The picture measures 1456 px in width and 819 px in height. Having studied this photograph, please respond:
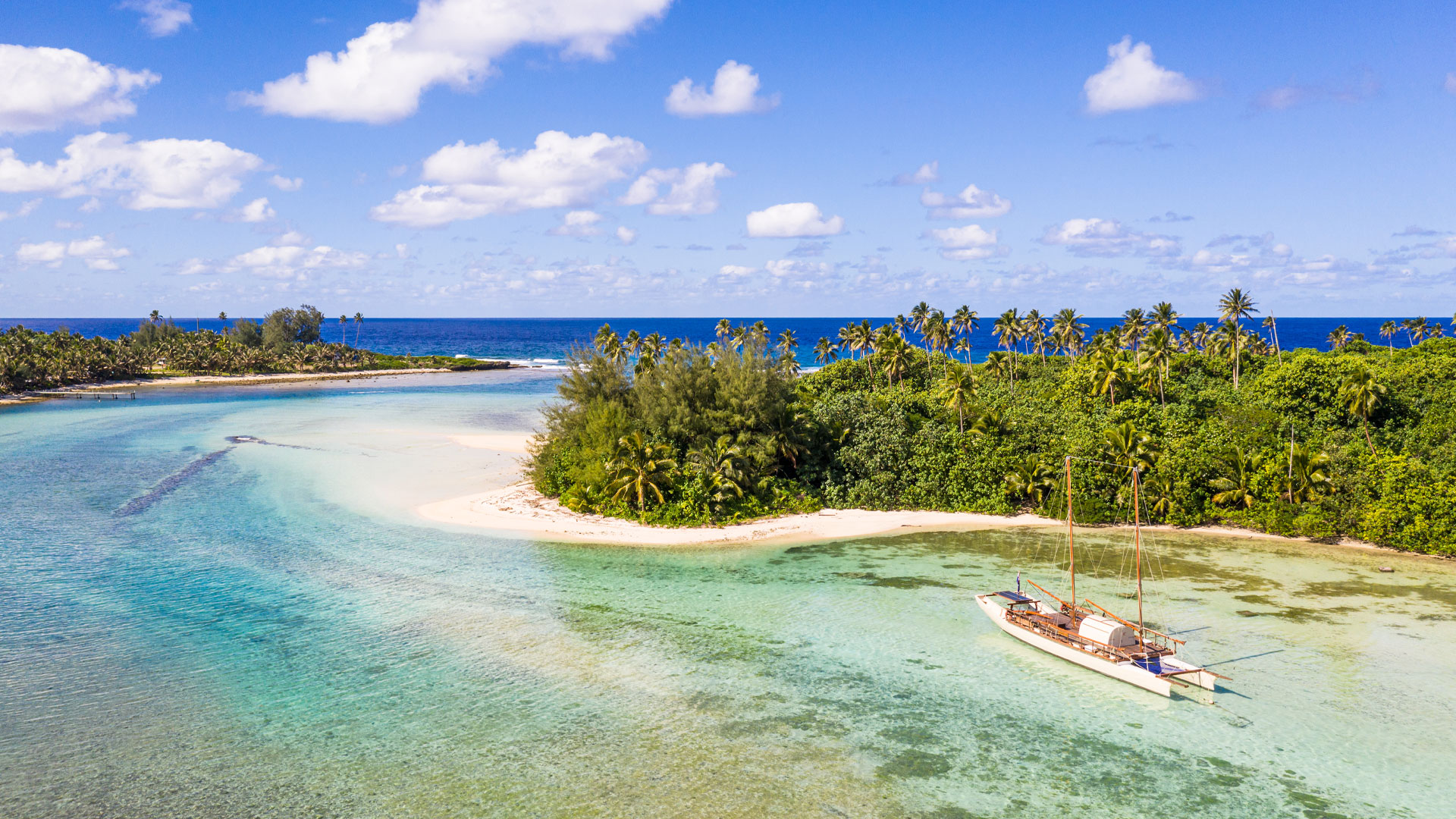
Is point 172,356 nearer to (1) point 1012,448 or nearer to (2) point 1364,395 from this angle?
(1) point 1012,448

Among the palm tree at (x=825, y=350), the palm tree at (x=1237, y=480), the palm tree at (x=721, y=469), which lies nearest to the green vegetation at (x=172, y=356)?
the palm tree at (x=825, y=350)

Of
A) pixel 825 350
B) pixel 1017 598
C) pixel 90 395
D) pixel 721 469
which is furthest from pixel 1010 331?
pixel 90 395

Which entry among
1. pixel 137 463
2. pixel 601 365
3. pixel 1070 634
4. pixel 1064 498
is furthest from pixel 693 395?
pixel 137 463

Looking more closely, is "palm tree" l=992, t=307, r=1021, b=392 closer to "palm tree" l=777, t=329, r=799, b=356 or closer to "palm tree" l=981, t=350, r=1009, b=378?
"palm tree" l=981, t=350, r=1009, b=378


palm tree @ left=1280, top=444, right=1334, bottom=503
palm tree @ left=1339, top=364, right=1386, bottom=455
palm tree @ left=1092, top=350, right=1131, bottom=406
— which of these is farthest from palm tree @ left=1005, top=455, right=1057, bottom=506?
palm tree @ left=1339, top=364, right=1386, bottom=455

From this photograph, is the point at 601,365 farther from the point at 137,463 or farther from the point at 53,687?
A: the point at 137,463

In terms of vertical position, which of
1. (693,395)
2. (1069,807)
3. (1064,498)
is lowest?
(1069,807)
